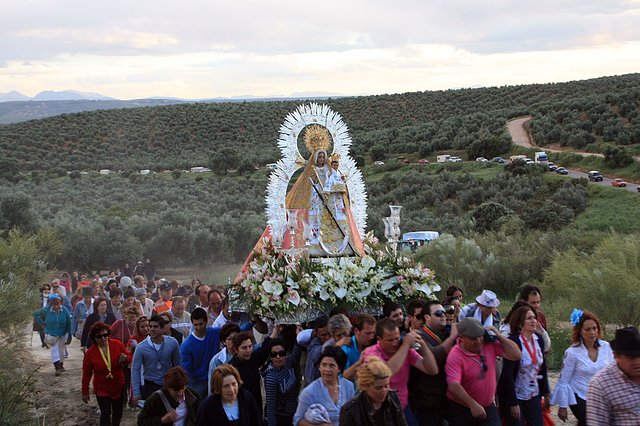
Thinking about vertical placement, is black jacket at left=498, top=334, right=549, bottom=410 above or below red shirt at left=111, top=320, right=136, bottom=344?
above

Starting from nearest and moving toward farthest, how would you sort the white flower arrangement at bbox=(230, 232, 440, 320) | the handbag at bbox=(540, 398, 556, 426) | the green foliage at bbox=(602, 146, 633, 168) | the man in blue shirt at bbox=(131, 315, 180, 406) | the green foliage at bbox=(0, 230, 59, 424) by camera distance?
the handbag at bbox=(540, 398, 556, 426) < the white flower arrangement at bbox=(230, 232, 440, 320) < the man in blue shirt at bbox=(131, 315, 180, 406) < the green foliage at bbox=(0, 230, 59, 424) < the green foliage at bbox=(602, 146, 633, 168)

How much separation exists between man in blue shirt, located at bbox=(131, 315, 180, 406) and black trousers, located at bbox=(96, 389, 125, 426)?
334 mm

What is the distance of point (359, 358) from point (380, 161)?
51.3 meters

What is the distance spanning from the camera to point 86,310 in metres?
16.2

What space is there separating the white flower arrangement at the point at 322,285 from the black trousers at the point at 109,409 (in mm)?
1583

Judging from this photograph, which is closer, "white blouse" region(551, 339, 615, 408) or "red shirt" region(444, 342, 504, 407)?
"red shirt" region(444, 342, 504, 407)

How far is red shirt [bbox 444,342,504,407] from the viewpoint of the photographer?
6.88m

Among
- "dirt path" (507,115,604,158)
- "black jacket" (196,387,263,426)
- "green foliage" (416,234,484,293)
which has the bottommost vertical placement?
"dirt path" (507,115,604,158)

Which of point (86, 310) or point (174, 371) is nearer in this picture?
point (174, 371)

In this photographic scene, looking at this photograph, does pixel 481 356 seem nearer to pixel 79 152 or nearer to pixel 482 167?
pixel 482 167

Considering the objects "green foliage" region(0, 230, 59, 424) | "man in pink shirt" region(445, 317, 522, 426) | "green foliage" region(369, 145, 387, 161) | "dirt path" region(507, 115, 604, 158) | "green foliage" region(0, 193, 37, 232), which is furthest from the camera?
"green foliage" region(369, 145, 387, 161)

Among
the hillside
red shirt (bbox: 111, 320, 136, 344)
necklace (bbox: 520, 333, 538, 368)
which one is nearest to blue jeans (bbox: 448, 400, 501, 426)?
necklace (bbox: 520, 333, 538, 368)

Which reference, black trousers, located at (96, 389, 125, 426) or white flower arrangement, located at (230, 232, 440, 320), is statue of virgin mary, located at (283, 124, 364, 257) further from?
black trousers, located at (96, 389, 125, 426)

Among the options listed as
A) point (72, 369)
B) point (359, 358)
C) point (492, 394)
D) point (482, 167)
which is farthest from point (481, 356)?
point (482, 167)
